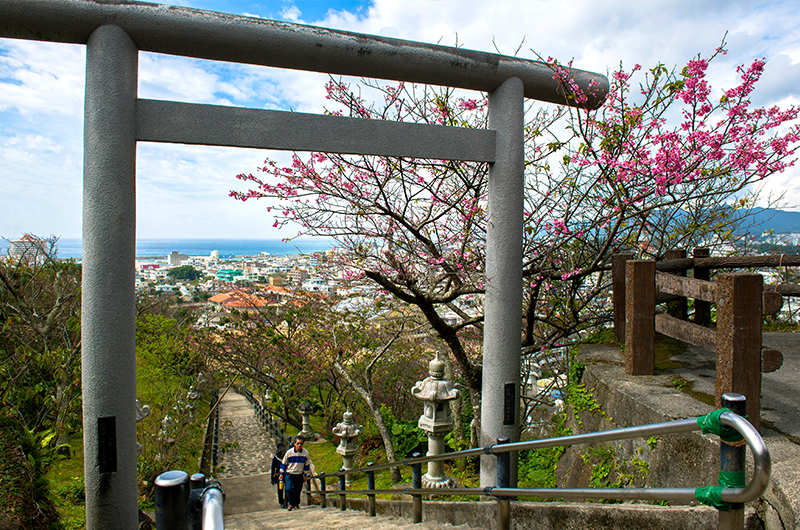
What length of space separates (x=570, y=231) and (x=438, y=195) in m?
1.57

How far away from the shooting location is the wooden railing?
2172 millimetres

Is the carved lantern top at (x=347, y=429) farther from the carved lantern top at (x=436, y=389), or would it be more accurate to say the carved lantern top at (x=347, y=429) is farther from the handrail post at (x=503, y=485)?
the handrail post at (x=503, y=485)

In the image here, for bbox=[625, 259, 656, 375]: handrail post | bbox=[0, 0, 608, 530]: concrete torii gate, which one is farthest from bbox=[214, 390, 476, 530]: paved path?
bbox=[625, 259, 656, 375]: handrail post

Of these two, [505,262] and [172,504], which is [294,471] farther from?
[172,504]

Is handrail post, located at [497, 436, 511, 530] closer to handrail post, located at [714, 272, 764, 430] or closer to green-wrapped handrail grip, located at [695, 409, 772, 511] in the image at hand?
handrail post, located at [714, 272, 764, 430]

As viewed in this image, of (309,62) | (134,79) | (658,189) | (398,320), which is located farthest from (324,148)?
(398,320)

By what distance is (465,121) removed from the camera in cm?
530

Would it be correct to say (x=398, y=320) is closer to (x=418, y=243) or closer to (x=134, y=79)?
(x=418, y=243)

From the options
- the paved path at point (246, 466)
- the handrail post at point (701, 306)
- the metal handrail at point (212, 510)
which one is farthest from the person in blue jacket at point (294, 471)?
the metal handrail at point (212, 510)

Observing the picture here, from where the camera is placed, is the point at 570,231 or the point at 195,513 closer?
the point at 195,513

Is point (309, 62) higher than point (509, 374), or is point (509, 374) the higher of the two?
point (309, 62)

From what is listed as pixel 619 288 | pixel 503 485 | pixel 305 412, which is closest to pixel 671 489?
pixel 503 485

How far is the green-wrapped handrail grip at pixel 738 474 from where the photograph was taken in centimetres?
113

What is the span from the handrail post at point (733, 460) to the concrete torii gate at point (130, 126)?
2.69 metres
